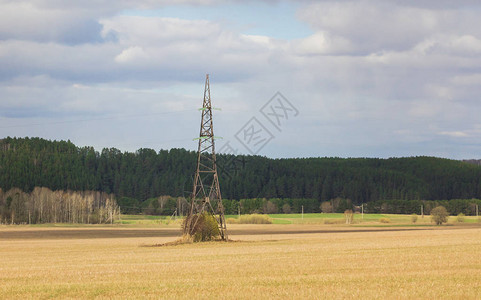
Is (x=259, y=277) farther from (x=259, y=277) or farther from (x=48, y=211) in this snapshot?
(x=48, y=211)

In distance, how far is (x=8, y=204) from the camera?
176m

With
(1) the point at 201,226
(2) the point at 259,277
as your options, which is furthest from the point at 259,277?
(1) the point at 201,226

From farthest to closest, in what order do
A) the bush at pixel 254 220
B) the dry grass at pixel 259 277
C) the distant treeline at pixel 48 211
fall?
the distant treeline at pixel 48 211 → the bush at pixel 254 220 → the dry grass at pixel 259 277

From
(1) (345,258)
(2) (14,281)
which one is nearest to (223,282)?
(2) (14,281)

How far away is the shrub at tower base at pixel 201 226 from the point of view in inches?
2329

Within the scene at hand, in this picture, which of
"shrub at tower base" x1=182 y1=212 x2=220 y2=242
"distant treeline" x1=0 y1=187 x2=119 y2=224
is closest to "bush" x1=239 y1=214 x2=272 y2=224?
"distant treeline" x1=0 y1=187 x2=119 y2=224

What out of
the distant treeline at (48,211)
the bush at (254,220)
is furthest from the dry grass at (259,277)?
the distant treeline at (48,211)

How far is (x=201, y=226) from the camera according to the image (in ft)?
194

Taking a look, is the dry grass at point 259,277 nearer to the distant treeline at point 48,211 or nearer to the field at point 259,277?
the field at point 259,277

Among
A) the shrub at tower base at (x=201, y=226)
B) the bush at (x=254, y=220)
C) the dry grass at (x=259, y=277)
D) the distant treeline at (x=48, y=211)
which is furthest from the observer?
the distant treeline at (x=48, y=211)

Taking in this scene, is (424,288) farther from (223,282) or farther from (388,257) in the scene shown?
(388,257)

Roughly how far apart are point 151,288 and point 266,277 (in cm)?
558

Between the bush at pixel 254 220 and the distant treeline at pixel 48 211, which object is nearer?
the bush at pixel 254 220

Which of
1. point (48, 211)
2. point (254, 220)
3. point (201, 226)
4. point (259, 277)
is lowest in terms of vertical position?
point (254, 220)
